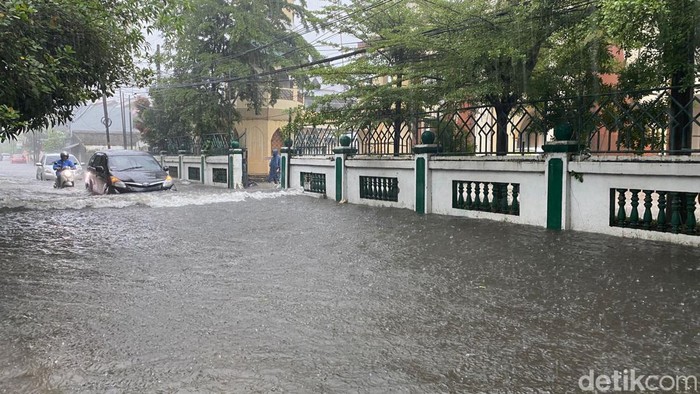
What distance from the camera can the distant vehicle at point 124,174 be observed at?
571 inches

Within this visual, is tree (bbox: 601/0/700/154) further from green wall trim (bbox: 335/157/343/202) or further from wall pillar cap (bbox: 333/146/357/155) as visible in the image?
green wall trim (bbox: 335/157/343/202)

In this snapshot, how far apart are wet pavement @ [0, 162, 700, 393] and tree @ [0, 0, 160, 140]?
2.07 m

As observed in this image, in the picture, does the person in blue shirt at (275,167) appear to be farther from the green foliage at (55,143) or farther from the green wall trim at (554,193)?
the green foliage at (55,143)

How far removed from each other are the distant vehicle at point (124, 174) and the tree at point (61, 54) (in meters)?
4.93

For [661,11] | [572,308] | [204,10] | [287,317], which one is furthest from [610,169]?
[204,10]

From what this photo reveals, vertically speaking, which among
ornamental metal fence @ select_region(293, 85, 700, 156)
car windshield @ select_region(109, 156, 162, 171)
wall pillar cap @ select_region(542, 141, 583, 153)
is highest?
ornamental metal fence @ select_region(293, 85, 700, 156)

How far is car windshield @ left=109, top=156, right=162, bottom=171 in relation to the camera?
Result: 49.7ft

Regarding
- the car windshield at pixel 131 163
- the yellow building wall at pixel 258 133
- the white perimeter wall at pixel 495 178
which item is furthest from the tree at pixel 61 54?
the yellow building wall at pixel 258 133

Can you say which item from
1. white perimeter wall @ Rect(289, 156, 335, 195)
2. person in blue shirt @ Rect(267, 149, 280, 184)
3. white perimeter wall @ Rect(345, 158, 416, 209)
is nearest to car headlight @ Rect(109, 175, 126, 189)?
white perimeter wall @ Rect(289, 156, 335, 195)

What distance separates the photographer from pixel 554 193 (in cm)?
748

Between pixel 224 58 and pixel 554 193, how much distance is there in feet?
65.9

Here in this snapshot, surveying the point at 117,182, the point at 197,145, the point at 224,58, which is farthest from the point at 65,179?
the point at 224,58

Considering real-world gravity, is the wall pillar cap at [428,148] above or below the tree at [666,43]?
below

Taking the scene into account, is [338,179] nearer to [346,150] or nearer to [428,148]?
[346,150]
